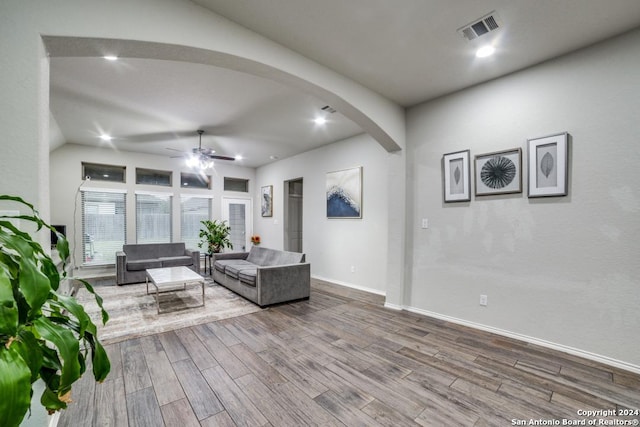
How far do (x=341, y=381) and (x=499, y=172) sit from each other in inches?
107

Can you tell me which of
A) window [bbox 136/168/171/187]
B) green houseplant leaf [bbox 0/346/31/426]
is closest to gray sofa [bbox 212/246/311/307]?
window [bbox 136/168/171/187]

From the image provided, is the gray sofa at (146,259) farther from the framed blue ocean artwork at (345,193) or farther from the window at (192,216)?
the framed blue ocean artwork at (345,193)

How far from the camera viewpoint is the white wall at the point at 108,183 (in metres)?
5.52

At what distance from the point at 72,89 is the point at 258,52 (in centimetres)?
264

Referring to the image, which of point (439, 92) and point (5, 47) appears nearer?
point (5, 47)

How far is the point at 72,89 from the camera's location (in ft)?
→ 10.8

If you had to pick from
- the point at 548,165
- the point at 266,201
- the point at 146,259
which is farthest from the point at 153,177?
the point at 548,165

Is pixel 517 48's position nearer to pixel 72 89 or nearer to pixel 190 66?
pixel 190 66

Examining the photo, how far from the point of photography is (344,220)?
543 centimetres

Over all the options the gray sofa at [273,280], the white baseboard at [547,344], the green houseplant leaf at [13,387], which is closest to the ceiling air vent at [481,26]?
the white baseboard at [547,344]

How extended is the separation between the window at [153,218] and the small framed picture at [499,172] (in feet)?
21.9

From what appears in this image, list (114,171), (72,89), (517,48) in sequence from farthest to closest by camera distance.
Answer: (114,171) < (72,89) < (517,48)

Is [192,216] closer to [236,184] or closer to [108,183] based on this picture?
[236,184]

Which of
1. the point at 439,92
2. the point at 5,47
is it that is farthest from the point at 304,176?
the point at 5,47
